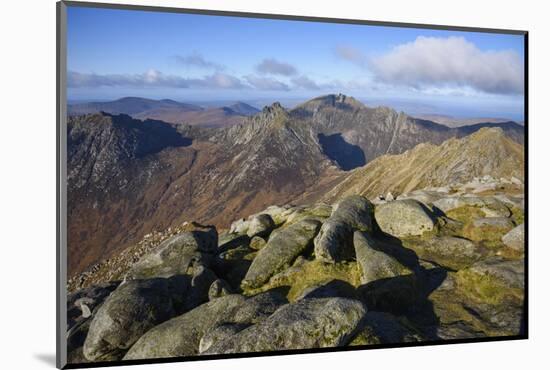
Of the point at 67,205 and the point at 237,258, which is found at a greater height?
the point at 67,205

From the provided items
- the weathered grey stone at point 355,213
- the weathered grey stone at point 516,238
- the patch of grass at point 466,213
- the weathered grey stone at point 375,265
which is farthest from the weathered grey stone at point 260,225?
the weathered grey stone at point 516,238

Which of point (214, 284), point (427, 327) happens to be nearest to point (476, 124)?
point (427, 327)

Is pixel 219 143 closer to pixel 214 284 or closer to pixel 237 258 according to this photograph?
pixel 237 258

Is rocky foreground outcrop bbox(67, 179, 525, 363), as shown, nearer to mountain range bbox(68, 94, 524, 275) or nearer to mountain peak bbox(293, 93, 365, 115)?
mountain range bbox(68, 94, 524, 275)

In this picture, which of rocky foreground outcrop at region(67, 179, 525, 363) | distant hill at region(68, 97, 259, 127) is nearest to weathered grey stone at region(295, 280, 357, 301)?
rocky foreground outcrop at region(67, 179, 525, 363)

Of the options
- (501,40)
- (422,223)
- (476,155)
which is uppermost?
(501,40)

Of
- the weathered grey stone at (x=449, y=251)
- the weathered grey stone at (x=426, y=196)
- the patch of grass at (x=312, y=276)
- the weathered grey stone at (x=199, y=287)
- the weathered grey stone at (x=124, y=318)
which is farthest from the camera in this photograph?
the weathered grey stone at (x=426, y=196)

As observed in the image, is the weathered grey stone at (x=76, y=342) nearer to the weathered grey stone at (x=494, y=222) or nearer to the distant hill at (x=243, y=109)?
the distant hill at (x=243, y=109)

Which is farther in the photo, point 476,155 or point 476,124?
point 476,155
